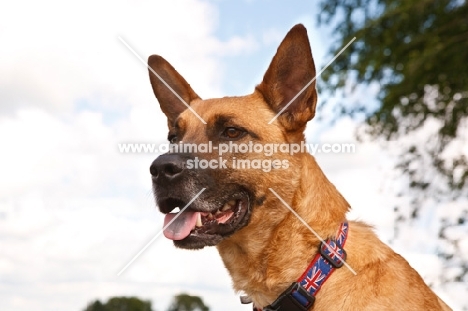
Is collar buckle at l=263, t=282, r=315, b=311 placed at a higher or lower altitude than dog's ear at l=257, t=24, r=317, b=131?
lower

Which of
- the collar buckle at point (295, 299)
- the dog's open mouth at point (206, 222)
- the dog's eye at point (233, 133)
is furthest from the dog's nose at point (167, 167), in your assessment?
the collar buckle at point (295, 299)

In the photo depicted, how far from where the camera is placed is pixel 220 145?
17.6 feet

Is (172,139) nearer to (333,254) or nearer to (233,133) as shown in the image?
(233,133)

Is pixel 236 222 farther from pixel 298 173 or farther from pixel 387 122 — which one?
pixel 387 122

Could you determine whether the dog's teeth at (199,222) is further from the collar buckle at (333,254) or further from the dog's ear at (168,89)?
the dog's ear at (168,89)

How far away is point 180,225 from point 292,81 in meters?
1.53

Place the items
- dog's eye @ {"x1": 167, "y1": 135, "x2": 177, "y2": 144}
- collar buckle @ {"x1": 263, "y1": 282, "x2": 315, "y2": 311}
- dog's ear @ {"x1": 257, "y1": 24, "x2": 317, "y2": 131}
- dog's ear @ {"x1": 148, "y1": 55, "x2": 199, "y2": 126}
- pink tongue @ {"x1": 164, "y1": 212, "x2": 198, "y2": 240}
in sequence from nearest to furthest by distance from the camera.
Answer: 1. collar buckle @ {"x1": 263, "y1": 282, "x2": 315, "y2": 311}
2. pink tongue @ {"x1": 164, "y1": 212, "x2": 198, "y2": 240}
3. dog's ear @ {"x1": 257, "y1": 24, "x2": 317, "y2": 131}
4. dog's eye @ {"x1": 167, "y1": 135, "x2": 177, "y2": 144}
5. dog's ear @ {"x1": 148, "y1": 55, "x2": 199, "y2": 126}

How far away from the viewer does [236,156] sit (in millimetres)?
5301

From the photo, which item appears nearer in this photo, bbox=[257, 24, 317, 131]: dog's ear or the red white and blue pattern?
the red white and blue pattern

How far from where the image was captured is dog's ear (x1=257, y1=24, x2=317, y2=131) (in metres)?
5.31

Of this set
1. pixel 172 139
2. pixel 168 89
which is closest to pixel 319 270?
pixel 172 139

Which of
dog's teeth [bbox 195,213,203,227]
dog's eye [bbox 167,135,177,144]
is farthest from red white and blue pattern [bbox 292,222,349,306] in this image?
dog's eye [bbox 167,135,177,144]

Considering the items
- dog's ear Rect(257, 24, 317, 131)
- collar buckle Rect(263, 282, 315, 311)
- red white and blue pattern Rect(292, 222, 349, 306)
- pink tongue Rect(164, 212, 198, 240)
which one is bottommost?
collar buckle Rect(263, 282, 315, 311)

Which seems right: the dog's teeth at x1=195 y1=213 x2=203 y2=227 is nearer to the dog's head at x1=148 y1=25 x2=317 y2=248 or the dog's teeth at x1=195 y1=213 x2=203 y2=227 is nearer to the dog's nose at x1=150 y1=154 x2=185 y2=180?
the dog's head at x1=148 y1=25 x2=317 y2=248
